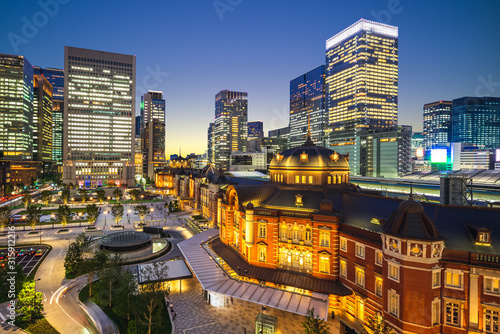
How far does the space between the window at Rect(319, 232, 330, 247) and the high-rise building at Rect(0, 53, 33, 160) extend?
222258 mm

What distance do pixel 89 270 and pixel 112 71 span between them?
582 ft

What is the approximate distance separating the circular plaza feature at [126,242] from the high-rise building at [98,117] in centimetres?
14572

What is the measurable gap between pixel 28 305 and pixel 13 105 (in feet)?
687

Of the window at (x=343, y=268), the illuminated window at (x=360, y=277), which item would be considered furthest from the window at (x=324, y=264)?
the illuminated window at (x=360, y=277)

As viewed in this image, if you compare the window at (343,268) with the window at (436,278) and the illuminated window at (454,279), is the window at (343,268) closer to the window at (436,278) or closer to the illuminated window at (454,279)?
the window at (436,278)

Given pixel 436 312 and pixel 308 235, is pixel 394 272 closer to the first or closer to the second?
pixel 436 312

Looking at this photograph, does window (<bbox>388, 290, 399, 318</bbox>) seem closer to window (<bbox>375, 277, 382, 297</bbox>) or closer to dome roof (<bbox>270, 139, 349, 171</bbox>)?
window (<bbox>375, 277, 382, 297</bbox>)

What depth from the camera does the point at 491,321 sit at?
2619 centimetres

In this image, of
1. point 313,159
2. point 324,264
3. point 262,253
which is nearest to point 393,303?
point 324,264

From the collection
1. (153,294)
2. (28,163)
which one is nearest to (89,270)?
(153,294)

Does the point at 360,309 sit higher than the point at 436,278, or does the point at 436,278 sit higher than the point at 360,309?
the point at 436,278

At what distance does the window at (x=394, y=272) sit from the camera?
28531 mm

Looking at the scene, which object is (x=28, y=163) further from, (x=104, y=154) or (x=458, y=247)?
(x=458, y=247)

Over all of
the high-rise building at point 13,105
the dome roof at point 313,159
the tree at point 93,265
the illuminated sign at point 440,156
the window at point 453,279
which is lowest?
the tree at point 93,265
